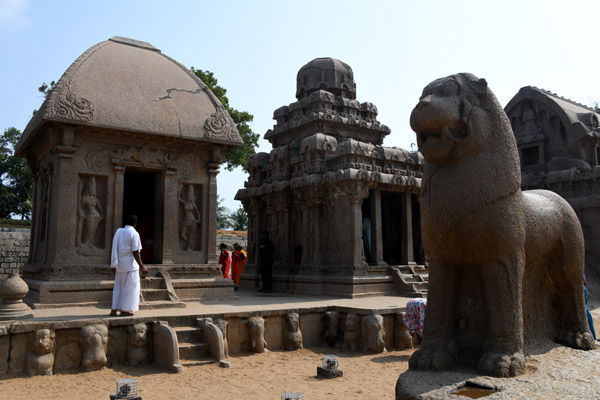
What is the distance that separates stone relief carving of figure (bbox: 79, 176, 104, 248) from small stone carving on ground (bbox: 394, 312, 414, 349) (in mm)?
6113

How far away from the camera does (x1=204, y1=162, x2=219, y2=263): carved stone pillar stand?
10797 mm

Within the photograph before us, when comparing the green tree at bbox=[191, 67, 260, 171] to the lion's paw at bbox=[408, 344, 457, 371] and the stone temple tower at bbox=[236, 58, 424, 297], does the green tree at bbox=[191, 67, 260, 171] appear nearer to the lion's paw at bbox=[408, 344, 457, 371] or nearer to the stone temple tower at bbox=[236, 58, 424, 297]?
the stone temple tower at bbox=[236, 58, 424, 297]

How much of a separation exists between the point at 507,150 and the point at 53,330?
609 centimetres

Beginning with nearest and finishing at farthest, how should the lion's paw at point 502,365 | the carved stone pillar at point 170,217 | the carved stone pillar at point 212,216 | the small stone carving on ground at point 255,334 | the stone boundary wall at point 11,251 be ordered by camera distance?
the lion's paw at point 502,365, the small stone carving on ground at point 255,334, the carved stone pillar at point 170,217, the carved stone pillar at point 212,216, the stone boundary wall at point 11,251

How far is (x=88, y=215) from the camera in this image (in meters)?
9.57


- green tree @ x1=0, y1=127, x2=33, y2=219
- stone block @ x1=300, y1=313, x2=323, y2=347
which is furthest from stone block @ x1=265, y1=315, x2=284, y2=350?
green tree @ x1=0, y1=127, x2=33, y2=219

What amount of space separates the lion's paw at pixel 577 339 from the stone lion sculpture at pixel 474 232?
340 mm

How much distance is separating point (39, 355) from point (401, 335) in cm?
590

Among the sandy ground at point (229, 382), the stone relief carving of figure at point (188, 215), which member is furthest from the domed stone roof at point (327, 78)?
the sandy ground at point (229, 382)

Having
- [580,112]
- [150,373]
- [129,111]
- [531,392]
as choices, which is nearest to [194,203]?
[129,111]

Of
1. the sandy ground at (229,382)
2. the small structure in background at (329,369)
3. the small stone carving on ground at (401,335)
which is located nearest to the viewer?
the sandy ground at (229,382)

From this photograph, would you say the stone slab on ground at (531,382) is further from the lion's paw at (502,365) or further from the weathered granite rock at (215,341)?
the weathered granite rock at (215,341)

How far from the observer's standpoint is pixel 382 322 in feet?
28.9

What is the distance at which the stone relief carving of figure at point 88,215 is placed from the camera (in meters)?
9.54
